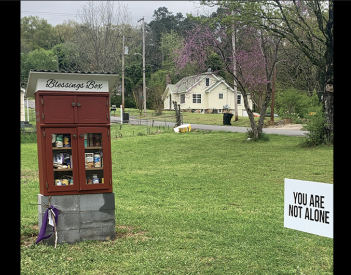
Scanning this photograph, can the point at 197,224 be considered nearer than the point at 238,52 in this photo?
Yes

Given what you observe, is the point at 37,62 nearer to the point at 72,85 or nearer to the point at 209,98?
the point at 209,98

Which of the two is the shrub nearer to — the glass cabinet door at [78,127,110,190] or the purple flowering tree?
the purple flowering tree

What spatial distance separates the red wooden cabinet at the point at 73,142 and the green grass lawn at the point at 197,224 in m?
0.91

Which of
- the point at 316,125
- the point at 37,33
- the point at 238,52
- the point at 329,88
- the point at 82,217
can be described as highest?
the point at 37,33

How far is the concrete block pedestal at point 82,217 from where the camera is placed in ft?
17.9

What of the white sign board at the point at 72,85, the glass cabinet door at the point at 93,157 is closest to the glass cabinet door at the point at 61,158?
the glass cabinet door at the point at 93,157

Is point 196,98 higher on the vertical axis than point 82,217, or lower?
higher

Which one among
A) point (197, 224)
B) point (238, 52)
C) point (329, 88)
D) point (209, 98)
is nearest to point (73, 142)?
point (197, 224)

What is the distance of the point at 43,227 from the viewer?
527 cm

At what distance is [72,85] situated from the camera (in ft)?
18.4

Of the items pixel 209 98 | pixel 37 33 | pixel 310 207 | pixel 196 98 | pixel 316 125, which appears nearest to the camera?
pixel 310 207

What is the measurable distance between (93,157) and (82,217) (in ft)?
3.05

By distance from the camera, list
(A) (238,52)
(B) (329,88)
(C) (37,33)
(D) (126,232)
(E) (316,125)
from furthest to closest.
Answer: (C) (37,33) → (A) (238,52) → (E) (316,125) → (B) (329,88) → (D) (126,232)

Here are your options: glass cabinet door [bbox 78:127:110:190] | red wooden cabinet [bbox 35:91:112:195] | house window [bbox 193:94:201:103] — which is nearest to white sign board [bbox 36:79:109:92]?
red wooden cabinet [bbox 35:91:112:195]
